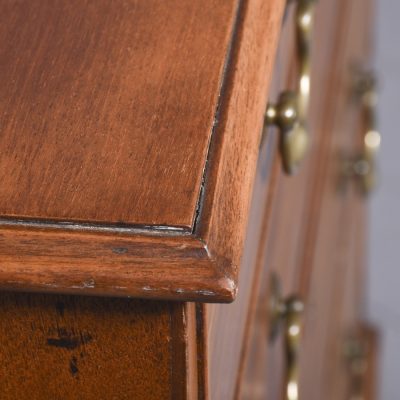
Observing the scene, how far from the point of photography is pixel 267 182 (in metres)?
0.48

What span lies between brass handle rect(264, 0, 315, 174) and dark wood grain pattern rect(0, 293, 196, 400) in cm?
14

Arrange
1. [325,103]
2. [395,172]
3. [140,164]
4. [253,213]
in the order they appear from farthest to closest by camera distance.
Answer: [395,172], [325,103], [253,213], [140,164]

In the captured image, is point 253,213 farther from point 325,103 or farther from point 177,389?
point 325,103

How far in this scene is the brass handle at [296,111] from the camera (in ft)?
1.35

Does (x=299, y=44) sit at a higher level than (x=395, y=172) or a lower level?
higher

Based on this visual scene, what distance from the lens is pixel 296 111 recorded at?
1.37 ft

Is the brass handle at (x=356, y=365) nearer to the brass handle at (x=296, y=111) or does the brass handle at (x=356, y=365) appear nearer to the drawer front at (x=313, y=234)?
the drawer front at (x=313, y=234)

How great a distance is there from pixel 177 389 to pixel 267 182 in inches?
7.1

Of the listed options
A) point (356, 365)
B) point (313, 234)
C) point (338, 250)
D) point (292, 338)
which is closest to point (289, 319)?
point (292, 338)

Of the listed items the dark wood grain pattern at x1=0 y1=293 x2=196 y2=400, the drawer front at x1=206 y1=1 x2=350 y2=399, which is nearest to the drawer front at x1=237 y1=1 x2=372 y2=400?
the drawer front at x1=206 y1=1 x2=350 y2=399

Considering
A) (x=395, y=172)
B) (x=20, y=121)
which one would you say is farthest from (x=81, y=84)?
(x=395, y=172)

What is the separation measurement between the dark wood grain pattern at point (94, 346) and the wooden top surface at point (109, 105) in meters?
0.04

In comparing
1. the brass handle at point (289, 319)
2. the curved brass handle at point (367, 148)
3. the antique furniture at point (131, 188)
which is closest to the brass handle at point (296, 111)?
the antique furniture at point (131, 188)

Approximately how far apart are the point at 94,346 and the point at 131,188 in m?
0.07
